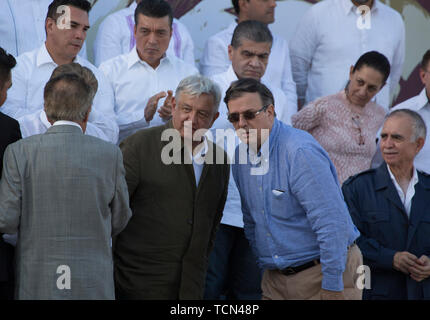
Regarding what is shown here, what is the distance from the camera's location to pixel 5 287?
3.50 meters

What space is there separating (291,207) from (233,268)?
1126mm

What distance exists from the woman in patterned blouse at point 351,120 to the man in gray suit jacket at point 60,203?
213 centimetres

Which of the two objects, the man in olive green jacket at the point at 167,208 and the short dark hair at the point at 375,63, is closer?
the man in olive green jacket at the point at 167,208

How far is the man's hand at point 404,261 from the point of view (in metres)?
4.29

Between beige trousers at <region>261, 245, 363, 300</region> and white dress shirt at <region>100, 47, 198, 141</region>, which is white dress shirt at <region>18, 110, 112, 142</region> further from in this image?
beige trousers at <region>261, 245, 363, 300</region>

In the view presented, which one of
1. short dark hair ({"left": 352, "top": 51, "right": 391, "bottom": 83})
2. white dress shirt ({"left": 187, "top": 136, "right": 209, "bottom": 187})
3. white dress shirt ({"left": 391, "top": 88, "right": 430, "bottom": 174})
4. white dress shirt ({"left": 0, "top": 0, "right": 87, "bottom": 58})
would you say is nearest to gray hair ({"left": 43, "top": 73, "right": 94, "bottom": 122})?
white dress shirt ({"left": 187, "top": 136, "right": 209, "bottom": 187})

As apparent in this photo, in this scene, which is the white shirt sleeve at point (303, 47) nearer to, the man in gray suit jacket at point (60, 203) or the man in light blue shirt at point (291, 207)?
the man in light blue shirt at point (291, 207)

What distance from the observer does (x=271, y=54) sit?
221 inches

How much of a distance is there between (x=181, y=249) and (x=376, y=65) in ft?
7.28

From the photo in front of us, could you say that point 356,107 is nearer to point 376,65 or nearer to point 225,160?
point 376,65

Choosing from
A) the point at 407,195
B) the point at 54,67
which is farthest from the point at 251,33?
the point at 407,195

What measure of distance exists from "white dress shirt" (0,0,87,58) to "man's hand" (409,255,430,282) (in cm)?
283

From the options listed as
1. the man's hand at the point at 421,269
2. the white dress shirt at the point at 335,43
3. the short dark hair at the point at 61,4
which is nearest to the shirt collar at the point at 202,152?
the short dark hair at the point at 61,4

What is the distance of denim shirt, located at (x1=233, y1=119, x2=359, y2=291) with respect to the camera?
12.0ft
